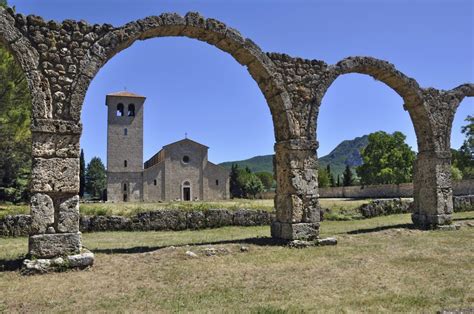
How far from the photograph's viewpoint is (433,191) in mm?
13023

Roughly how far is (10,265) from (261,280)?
4.82 metres

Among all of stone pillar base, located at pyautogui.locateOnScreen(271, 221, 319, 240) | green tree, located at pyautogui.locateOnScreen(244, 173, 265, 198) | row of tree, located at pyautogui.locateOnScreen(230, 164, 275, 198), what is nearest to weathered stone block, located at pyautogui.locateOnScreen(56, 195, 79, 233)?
stone pillar base, located at pyautogui.locateOnScreen(271, 221, 319, 240)

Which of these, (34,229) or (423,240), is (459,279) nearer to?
(423,240)

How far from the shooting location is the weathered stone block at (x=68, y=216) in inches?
313

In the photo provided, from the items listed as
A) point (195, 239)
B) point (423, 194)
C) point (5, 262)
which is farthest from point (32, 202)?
point (423, 194)

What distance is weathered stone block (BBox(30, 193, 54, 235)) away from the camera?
7.75m

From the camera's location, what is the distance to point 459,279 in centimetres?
681

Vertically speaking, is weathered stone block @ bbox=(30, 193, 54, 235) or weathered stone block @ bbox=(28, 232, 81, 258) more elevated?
weathered stone block @ bbox=(30, 193, 54, 235)

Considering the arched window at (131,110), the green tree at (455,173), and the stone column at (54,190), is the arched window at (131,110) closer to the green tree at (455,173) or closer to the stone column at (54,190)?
the green tree at (455,173)

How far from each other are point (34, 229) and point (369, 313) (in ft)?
19.8

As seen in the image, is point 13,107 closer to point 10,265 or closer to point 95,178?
point 10,265

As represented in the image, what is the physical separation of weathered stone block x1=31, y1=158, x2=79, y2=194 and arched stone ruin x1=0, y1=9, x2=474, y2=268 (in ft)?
0.06

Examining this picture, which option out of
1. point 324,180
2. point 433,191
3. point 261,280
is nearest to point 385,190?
point 433,191

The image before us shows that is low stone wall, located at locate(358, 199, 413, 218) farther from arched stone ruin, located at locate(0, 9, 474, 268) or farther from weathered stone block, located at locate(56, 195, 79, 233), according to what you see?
weathered stone block, located at locate(56, 195, 79, 233)
